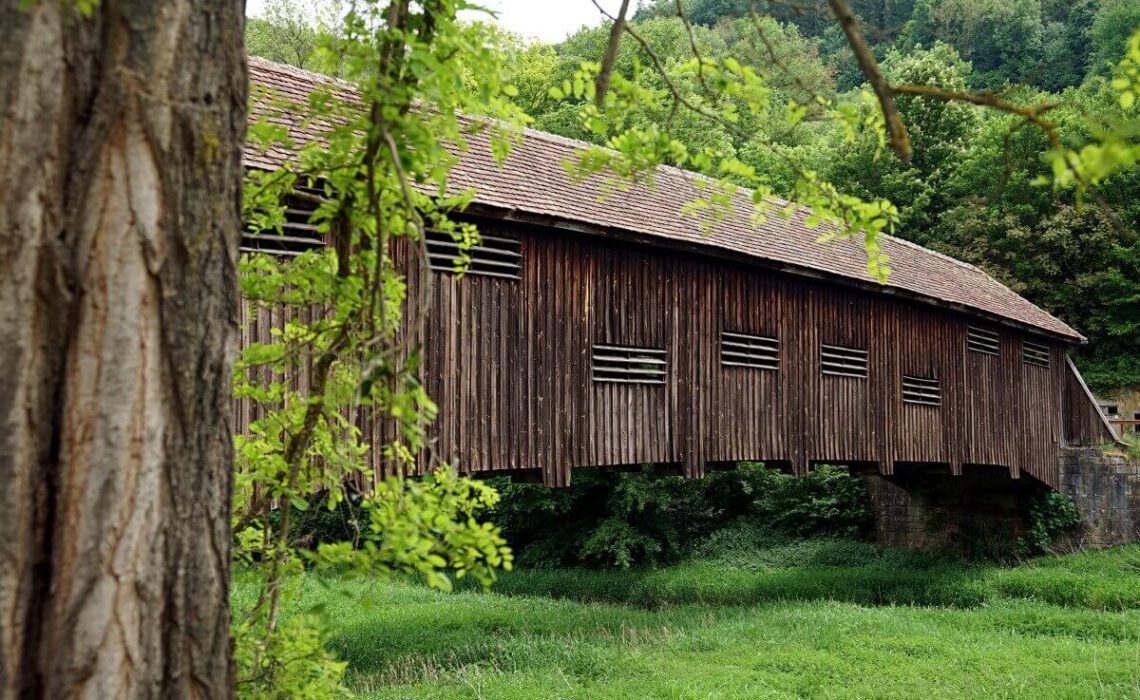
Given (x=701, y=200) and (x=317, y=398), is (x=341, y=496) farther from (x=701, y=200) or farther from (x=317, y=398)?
(x=701, y=200)

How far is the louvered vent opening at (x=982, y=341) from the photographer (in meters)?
15.8

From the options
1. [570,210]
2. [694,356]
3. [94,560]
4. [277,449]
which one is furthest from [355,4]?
[694,356]

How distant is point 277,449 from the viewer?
10.5 feet

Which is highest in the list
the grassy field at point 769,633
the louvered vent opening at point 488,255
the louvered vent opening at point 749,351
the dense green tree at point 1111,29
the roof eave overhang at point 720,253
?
the dense green tree at point 1111,29

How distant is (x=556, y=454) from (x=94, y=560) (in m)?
7.83

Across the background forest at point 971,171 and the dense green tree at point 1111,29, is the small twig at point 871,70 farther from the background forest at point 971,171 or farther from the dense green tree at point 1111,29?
the dense green tree at point 1111,29

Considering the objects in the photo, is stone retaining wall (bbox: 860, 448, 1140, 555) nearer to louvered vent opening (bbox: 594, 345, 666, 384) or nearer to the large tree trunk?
louvered vent opening (bbox: 594, 345, 666, 384)

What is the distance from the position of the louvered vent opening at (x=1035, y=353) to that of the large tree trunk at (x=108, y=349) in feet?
57.9

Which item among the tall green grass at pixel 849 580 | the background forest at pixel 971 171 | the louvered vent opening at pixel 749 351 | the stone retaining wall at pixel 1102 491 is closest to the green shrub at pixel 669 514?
the tall green grass at pixel 849 580

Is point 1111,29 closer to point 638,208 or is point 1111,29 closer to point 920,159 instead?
point 920,159

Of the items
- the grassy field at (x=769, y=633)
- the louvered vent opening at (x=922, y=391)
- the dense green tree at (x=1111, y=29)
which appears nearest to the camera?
the grassy field at (x=769, y=633)

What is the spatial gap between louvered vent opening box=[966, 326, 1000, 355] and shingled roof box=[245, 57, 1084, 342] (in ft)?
1.47

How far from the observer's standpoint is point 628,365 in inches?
408

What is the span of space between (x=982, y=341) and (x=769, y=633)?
6.96 meters
